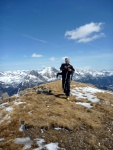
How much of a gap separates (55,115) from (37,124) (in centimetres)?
236

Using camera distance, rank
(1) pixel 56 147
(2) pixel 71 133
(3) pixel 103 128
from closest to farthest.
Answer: (1) pixel 56 147
(2) pixel 71 133
(3) pixel 103 128

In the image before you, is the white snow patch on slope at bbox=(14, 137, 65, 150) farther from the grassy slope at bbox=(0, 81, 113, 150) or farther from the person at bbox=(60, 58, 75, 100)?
the person at bbox=(60, 58, 75, 100)

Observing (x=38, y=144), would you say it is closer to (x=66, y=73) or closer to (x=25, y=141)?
(x=25, y=141)

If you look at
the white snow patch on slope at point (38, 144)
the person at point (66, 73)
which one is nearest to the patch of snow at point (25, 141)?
the white snow patch on slope at point (38, 144)

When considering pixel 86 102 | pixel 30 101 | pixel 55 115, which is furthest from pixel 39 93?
pixel 55 115

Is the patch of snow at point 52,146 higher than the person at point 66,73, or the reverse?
the person at point 66,73

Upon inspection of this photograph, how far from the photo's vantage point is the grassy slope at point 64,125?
38.9 ft

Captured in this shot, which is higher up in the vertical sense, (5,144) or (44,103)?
(44,103)

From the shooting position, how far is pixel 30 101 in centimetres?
2072

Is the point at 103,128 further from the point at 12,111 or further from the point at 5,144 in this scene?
the point at 12,111

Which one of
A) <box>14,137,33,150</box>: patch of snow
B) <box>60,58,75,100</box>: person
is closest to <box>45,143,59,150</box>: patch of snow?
<box>14,137,33,150</box>: patch of snow

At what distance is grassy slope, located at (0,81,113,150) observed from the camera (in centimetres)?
1185

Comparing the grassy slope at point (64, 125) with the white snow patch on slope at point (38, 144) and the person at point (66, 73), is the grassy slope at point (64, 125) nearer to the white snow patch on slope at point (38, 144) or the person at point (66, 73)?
the white snow patch on slope at point (38, 144)

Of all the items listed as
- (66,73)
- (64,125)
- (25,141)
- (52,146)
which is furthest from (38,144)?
(66,73)
